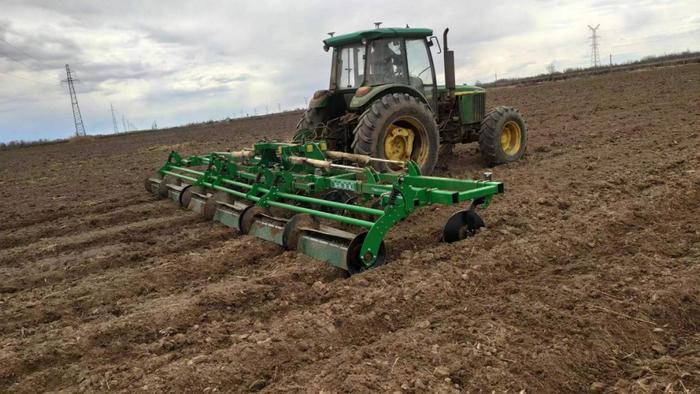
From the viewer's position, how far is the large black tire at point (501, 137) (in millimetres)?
8141

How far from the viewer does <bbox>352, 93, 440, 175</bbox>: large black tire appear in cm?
651

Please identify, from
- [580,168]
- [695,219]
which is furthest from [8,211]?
[695,219]

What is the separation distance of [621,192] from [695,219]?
1111 millimetres

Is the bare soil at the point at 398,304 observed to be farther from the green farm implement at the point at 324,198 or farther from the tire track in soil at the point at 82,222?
the green farm implement at the point at 324,198

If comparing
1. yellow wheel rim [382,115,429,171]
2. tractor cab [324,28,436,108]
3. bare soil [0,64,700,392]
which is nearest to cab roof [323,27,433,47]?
tractor cab [324,28,436,108]

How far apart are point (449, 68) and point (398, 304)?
17.9 ft

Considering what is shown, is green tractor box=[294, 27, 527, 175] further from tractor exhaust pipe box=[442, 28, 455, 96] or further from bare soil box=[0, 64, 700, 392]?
bare soil box=[0, 64, 700, 392]

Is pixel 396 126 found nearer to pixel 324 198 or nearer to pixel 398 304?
pixel 324 198

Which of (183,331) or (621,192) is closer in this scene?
(183,331)

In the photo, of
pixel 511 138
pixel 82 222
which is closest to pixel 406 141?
pixel 511 138

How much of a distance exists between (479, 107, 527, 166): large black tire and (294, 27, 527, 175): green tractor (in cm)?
1

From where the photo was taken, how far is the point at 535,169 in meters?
7.58

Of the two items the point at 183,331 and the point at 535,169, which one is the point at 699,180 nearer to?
the point at 535,169

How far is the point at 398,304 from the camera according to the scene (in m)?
3.45
